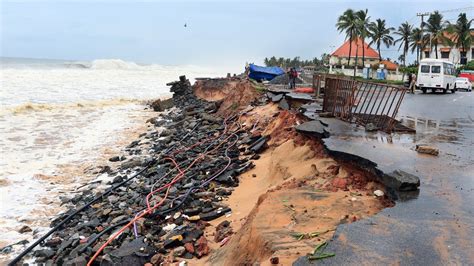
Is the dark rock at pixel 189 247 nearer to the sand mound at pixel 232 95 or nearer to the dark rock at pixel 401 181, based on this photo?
the dark rock at pixel 401 181

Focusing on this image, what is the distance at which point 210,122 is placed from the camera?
18.1 m

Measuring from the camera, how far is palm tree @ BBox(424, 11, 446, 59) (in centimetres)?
6438

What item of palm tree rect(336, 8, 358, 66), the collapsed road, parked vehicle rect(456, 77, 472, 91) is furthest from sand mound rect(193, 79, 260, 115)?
palm tree rect(336, 8, 358, 66)

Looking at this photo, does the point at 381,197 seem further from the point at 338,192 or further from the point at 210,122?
the point at 210,122

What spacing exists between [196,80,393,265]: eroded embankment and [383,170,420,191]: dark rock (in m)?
0.18

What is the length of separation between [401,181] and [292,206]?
1483mm

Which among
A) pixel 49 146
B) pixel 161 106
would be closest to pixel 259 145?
pixel 49 146

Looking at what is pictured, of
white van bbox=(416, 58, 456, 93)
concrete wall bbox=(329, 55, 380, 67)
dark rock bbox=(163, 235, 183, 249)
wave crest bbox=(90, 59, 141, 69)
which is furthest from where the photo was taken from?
wave crest bbox=(90, 59, 141, 69)

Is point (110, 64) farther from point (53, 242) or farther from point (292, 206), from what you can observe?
point (292, 206)

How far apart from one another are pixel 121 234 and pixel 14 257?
1644mm

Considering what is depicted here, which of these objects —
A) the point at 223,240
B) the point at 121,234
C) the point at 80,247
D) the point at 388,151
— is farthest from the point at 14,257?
the point at 388,151

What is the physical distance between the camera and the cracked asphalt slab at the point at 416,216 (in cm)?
392

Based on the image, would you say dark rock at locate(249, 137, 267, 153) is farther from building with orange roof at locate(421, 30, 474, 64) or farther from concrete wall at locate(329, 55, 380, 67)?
concrete wall at locate(329, 55, 380, 67)

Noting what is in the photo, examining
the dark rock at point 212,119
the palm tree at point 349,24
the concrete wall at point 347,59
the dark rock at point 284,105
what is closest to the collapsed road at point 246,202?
the dark rock at point 284,105
